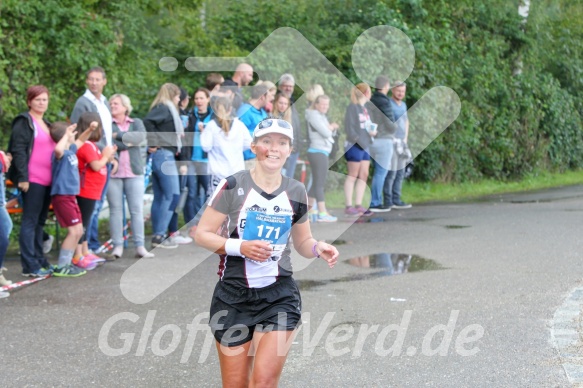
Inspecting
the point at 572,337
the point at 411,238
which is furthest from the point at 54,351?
the point at 411,238

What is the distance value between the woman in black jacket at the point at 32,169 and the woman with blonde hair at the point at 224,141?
203cm

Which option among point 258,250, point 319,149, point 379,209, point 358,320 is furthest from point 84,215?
point 379,209

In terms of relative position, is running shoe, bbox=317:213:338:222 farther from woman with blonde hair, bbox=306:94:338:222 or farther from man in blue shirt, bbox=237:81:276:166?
man in blue shirt, bbox=237:81:276:166

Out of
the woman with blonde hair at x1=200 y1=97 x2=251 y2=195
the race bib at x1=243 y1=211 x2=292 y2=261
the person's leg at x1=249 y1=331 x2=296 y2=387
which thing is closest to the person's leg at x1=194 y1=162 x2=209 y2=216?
the woman with blonde hair at x1=200 y1=97 x2=251 y2=195

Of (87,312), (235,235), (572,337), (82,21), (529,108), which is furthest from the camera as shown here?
(529,108)

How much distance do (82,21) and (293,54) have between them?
432cm

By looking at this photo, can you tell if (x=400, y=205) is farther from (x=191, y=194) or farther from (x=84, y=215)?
(x=84, y=215)

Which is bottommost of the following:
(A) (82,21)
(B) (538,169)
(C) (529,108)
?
(B) (538,169)

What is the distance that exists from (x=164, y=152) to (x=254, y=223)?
256 inches

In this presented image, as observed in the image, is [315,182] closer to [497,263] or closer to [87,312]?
[497,263]

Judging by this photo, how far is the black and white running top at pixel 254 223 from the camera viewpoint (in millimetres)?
4922

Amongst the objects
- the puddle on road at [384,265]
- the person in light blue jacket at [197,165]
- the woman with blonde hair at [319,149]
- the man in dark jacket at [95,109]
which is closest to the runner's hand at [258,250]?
the puddle on road at [384,265]

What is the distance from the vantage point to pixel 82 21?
12898 mm

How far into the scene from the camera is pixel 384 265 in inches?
390
